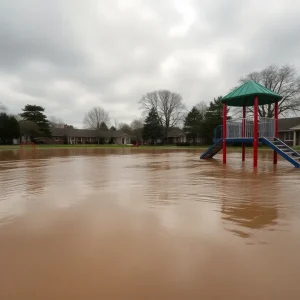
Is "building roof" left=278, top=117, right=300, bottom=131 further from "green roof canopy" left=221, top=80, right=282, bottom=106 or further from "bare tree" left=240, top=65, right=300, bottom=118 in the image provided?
"green roof canopy" left=221, top=80, right=282, bottom=106

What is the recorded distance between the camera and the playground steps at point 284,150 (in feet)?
36.2

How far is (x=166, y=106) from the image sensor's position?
62.3 meters

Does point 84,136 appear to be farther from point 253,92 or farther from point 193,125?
point 253,92

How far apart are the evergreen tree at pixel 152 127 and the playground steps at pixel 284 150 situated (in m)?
46.1

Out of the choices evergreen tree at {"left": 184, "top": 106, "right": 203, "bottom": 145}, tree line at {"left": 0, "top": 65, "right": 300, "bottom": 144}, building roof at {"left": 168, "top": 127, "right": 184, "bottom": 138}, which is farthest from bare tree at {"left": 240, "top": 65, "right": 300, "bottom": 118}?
building roof at {"left": 168, "top": 127, "right": 184, "bottom": 138}

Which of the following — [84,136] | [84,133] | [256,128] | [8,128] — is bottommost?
[256,128]

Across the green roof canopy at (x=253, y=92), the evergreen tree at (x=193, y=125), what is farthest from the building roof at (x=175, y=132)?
the green roof canopy at (x=253, y=92)

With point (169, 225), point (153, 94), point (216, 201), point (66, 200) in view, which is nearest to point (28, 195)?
point (66, 200)

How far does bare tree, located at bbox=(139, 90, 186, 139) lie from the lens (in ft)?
202

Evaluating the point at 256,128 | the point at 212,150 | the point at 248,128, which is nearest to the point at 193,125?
the point at 212,150

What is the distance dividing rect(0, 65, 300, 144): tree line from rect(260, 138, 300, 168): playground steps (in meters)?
28.0

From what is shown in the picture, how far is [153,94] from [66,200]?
59.6m

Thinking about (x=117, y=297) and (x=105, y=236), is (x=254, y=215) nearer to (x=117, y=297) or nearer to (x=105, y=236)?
(x=105, y=236)

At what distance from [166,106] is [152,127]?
8347mm
